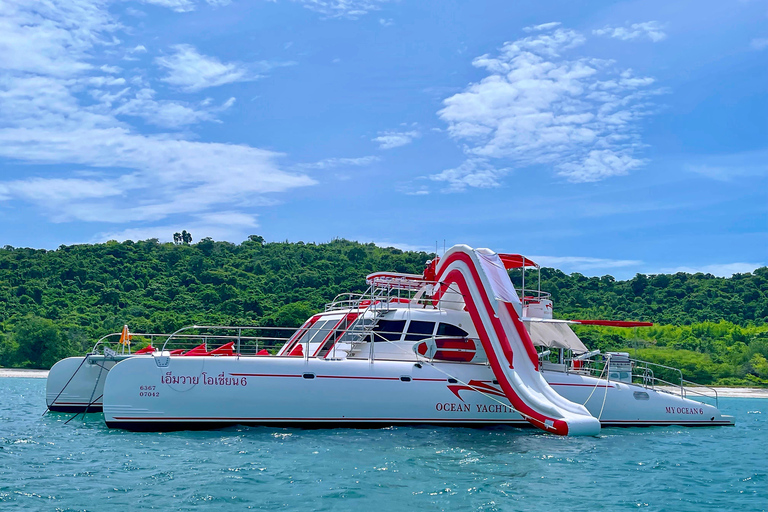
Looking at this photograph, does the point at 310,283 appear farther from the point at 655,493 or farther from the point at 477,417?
the point at 655,493

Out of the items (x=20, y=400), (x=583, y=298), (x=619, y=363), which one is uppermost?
(x=583, y=298)

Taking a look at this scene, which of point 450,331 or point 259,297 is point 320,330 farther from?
point 259,297

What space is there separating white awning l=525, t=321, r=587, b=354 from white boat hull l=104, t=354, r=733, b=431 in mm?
1983

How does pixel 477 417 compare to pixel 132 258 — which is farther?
pixel 132 258

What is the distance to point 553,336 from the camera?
2109cm

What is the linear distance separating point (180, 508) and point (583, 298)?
198ft

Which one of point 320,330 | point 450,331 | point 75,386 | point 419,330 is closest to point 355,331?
point 320,330

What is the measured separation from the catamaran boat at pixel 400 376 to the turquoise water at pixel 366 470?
503 mm

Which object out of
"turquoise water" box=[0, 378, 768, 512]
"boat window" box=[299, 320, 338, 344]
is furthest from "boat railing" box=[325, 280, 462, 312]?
"turquoise water" box=[0, 378, 768, 512]

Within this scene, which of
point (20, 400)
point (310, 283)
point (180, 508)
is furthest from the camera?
point (310, 283)

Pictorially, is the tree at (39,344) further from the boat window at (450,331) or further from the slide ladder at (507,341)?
the slide ladder at (507,341)

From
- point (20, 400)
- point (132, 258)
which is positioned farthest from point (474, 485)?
point (132, 258)

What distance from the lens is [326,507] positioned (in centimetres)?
1016

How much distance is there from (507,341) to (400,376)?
314 centimetres
